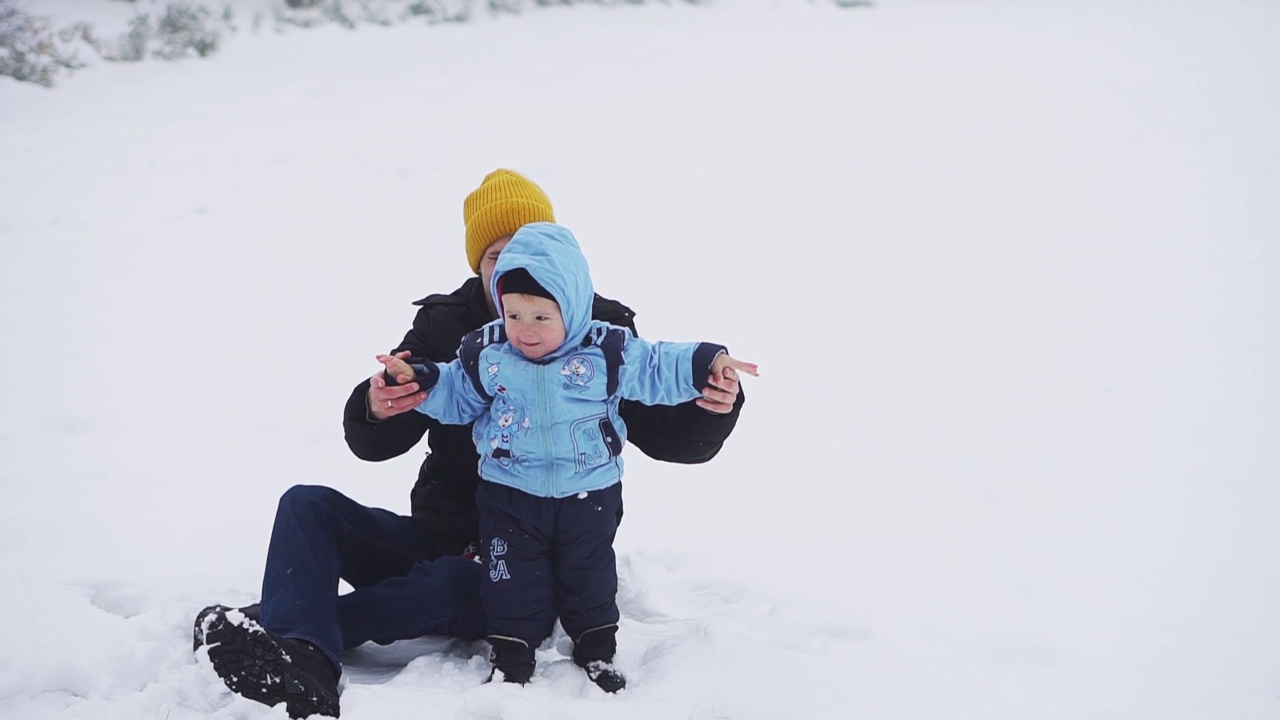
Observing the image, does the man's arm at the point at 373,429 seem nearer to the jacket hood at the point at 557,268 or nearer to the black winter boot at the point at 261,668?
the jacket hood at the point at 557,268

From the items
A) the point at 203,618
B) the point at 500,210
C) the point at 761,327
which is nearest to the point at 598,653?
the point at 203,618

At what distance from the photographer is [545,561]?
2.45m

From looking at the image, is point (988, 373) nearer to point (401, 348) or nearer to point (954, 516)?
point (954, 516)

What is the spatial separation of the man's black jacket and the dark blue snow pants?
0.21 m

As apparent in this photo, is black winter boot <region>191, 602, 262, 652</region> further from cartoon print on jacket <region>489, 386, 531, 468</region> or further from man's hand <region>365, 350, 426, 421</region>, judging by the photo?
cartoon print on jacket <region>489, 386, 531, 468</region>

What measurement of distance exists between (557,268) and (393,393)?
1.63 feet

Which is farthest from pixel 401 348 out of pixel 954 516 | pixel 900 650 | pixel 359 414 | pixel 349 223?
pixel 349 223

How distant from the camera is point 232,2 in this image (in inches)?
446

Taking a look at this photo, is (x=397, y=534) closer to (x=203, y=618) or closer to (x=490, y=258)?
(x=203, y=618)

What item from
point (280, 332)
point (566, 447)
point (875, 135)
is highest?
point (875, 135)

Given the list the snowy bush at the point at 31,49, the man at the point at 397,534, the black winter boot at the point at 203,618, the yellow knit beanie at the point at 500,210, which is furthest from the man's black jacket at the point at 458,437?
the snowy bush at the point at 31,49

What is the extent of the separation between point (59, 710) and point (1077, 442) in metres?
3.84

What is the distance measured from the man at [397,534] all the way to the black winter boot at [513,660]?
173mm

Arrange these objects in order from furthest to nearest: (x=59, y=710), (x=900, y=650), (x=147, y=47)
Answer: (x=147, y=47), (x=900, y=650), (x=59, y=710)
